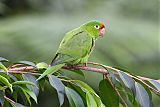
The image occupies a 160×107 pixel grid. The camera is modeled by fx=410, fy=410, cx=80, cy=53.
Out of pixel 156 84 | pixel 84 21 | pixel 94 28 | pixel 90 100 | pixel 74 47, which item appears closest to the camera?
pixel 90 100

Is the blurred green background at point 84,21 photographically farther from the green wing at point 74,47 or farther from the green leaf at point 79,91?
the green leaf at point 79,91

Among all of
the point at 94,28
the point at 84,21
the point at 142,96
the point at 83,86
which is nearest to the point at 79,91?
the point at 83,86

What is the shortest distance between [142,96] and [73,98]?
0.18m

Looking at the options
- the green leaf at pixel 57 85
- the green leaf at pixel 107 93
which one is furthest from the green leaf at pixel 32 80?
the green leaf at pixel 107 93

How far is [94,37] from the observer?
4.37ft

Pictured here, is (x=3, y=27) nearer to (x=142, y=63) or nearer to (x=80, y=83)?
(x=142, y=63)

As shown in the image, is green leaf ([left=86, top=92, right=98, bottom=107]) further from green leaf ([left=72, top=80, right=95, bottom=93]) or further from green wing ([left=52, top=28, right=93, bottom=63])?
green wing ([left=52, top=28, right=93, bottom=63])

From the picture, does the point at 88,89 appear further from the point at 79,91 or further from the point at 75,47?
the point at 75,47

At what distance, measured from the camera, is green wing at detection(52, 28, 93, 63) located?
119 cm

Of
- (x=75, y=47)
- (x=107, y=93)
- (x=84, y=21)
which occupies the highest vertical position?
(x=75, y=47)

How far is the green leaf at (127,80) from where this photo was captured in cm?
101

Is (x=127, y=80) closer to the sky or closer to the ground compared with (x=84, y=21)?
closer to the sky

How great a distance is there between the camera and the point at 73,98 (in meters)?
0.98

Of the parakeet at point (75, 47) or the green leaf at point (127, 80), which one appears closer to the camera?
the green leaf at point (127, 80)
